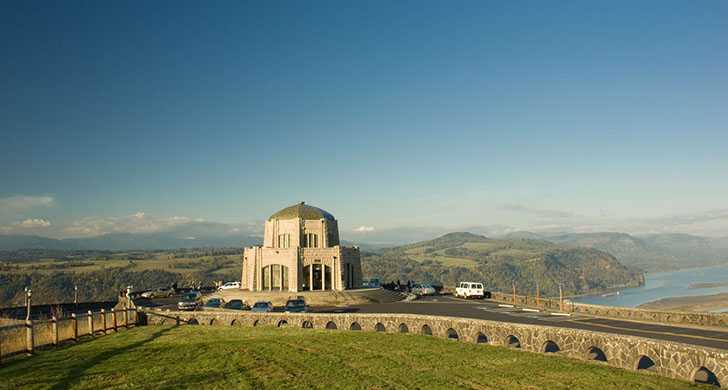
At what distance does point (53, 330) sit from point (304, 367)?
43.7 feet

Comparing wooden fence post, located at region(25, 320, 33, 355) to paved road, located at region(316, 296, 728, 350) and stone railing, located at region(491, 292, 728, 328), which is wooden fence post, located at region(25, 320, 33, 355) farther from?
stone railing, located at region(491, 292, 728, 328)

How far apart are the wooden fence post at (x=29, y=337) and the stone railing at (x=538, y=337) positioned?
15.8m

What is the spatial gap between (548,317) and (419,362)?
19733 mm

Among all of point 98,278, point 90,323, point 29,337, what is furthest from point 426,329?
point 98,278

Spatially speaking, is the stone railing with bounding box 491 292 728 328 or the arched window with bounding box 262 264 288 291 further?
the arched window with bounding box 262 264 288 291

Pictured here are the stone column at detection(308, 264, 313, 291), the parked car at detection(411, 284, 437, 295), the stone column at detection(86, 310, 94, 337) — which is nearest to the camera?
the stone column at detection(86, 310, 94, 337)

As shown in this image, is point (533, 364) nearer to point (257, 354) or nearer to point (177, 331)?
point (257, 354)

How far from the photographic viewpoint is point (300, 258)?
201ft

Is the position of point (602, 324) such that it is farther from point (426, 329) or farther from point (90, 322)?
point (90, 322)

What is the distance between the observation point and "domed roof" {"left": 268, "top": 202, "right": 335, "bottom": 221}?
2623 inches

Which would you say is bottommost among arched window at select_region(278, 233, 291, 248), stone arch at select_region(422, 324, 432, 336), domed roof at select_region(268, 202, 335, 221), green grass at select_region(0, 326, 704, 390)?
stone arch at select_region(422, 324, 432, 336)

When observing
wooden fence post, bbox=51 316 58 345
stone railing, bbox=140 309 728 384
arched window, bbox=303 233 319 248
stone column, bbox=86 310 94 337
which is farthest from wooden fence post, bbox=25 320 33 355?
arched window, bbox=303 233 319 248

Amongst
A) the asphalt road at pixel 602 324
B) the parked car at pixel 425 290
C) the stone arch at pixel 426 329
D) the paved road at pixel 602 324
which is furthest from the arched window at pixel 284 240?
the stone arch at pixel 426 329

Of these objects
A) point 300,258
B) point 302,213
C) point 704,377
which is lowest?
point 704,377
